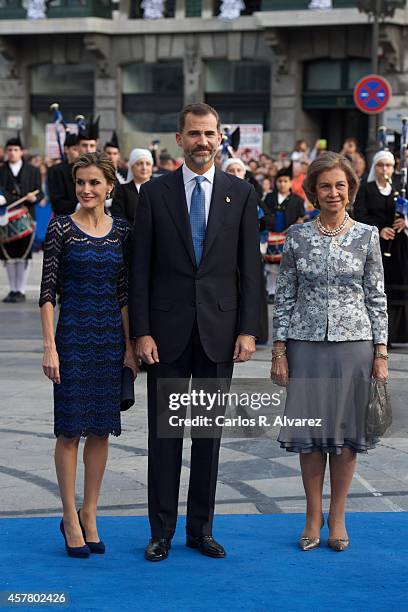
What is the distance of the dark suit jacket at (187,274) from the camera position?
6.58m

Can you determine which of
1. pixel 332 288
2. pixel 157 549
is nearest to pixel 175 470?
pixel 157 549

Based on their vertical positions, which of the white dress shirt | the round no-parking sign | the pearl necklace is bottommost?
the pearl necklace

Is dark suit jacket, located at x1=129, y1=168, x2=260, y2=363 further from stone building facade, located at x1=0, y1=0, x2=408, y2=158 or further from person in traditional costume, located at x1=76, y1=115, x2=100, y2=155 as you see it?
stone building facade, located at x1=0, y1=0, x2=408, y2=158

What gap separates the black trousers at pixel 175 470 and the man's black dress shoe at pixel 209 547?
0.11 ft

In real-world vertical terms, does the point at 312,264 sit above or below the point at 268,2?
below

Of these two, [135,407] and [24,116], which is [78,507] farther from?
[24,116]

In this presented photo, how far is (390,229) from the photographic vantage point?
44.9 feet

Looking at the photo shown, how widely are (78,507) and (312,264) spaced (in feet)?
5.96

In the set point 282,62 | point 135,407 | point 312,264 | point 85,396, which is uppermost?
point 282,62

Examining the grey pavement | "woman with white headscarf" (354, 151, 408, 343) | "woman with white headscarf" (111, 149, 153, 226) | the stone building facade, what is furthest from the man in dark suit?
the stone building facade

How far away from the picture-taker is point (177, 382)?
21.9 feet

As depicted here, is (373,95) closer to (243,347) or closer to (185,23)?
(185,23)

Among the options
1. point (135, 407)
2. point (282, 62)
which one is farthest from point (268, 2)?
point (135, 407)

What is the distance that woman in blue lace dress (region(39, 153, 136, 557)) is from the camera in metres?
6.60
